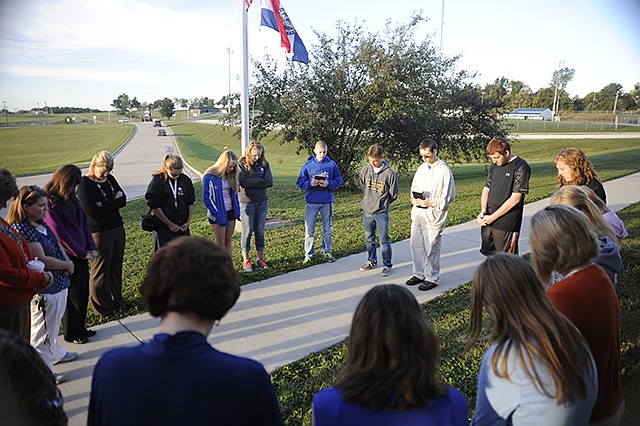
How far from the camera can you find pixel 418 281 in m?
6.02

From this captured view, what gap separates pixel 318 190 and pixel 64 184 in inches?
149

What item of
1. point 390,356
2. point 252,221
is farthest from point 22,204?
point 252,221

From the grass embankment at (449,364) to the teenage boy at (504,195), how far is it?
89cm

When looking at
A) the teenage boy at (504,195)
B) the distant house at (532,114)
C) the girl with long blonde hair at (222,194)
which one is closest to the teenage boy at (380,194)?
the teenage boy at (504,195)

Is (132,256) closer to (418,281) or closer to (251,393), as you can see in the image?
(418,281)

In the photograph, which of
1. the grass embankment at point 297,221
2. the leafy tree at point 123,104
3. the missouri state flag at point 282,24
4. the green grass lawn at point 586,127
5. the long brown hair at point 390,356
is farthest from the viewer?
the leafy tree at point 123,104

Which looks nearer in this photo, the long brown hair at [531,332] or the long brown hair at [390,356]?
the long brown hair at [390,356]

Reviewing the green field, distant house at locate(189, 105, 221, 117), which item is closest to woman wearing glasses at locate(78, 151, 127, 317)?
the green field

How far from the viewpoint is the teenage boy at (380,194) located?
6.31 m

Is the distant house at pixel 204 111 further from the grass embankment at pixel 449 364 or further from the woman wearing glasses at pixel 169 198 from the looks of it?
the grass embankment at pixel 449 364

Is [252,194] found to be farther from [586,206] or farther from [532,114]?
[532,114]

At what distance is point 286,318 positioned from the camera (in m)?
4.96

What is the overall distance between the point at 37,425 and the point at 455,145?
57.1 ft

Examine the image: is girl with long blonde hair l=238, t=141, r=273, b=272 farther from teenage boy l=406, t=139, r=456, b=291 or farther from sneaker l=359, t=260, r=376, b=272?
teenage boy l=406, t=139, r=456, b=291
